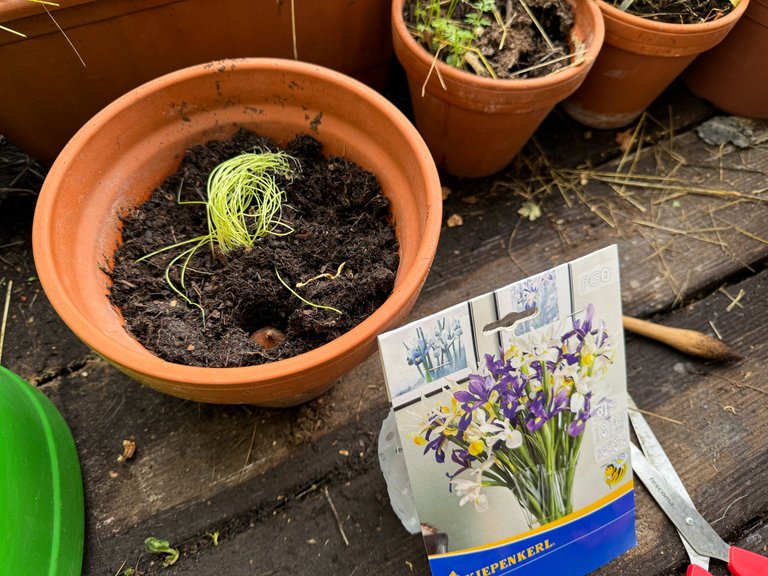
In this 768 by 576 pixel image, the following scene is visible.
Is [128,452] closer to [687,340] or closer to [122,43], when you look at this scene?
[122,43]

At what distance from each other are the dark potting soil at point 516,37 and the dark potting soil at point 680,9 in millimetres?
196

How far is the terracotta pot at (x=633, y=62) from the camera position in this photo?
3.93 feet

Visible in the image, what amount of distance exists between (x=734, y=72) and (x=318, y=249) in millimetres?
1284

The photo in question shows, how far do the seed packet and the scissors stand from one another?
13 cm

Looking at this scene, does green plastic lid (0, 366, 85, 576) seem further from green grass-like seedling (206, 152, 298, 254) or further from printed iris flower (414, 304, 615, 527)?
printed iris flower (414, 304, 615, 527)

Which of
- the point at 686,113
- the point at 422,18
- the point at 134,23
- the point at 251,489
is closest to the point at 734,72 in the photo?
the point at 686,113

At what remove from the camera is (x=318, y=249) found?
3.04 ft

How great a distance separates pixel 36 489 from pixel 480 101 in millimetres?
1038

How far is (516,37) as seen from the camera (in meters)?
1.18

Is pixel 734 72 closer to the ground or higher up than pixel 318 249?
closer to the ground

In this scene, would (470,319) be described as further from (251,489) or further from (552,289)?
(251,489)

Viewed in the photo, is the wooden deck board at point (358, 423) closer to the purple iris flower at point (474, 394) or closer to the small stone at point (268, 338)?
the small stone at point (268, 338)

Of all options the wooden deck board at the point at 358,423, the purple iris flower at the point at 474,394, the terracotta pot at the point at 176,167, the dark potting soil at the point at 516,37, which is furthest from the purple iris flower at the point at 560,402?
the dark potting soil at the point at 516,37

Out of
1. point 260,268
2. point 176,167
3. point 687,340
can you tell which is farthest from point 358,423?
point 687,340
